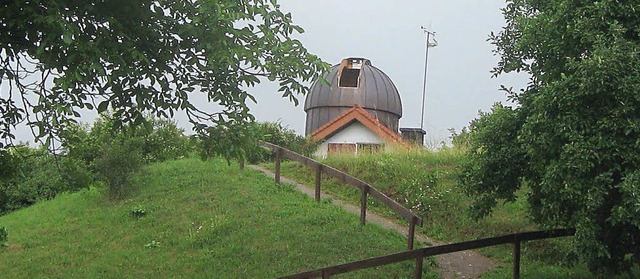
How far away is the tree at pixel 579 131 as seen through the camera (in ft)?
21.0

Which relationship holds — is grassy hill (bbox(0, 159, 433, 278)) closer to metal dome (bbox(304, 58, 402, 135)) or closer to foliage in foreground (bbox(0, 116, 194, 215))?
foliage in foreground (bbox(0, 116, 194, 215))

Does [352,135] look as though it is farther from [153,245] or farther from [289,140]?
[153,245]

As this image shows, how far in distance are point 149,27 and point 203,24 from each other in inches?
20.4

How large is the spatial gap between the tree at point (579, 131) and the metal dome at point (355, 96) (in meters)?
19.3

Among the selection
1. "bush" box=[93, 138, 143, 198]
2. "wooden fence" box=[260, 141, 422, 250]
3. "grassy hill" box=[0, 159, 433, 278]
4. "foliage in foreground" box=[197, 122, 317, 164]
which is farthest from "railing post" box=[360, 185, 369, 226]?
"bush" box=[93, 138, 143, 198]

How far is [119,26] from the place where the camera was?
206 inches

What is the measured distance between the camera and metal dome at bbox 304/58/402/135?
28.1 m

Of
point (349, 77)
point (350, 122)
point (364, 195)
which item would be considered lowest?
point (364, 195)

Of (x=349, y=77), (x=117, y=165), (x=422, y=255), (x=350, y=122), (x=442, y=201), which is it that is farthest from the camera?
(x=349, y=77)

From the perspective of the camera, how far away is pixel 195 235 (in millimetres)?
11711

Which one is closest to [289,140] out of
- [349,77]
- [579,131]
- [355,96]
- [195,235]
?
[355,96]

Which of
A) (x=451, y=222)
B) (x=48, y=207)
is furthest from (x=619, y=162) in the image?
(x=48, y=207)

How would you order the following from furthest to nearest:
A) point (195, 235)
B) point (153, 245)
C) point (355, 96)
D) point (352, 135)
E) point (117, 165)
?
1. point (355, 96)
2. point (352, 135)
3. point (117, 165)
4. point (195, 235)
5. point (153, 245)

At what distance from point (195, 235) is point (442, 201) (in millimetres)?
4956
